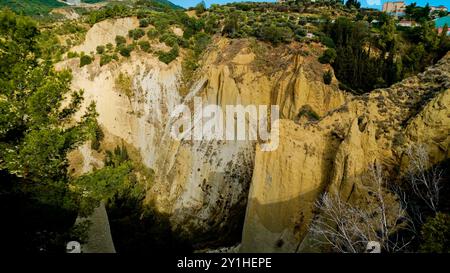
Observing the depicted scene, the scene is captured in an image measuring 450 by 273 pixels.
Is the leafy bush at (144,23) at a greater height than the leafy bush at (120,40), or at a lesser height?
greater

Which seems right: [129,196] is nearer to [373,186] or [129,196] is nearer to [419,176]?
[373,186]

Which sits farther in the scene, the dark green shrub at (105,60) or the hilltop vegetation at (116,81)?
the dark green shrub at (105,60)

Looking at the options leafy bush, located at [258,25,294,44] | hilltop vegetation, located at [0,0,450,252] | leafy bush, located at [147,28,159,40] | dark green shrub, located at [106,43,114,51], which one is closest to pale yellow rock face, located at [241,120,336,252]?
hilltop vegetation, located at [0,0,450,252]

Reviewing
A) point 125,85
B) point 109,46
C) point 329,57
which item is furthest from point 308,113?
point 109,46

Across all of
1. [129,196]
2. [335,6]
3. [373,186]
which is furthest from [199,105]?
[335,6]

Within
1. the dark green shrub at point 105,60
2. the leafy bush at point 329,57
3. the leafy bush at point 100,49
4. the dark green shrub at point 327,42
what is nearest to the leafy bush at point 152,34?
the dark green shrub at point 105,60

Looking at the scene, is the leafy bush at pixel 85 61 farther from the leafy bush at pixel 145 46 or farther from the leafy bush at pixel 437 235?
the leafy bush at pixel 437 235

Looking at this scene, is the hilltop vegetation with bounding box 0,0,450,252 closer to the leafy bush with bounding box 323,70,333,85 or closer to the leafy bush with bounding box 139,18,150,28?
the leafy bush with bounding box 323,70,333,85
